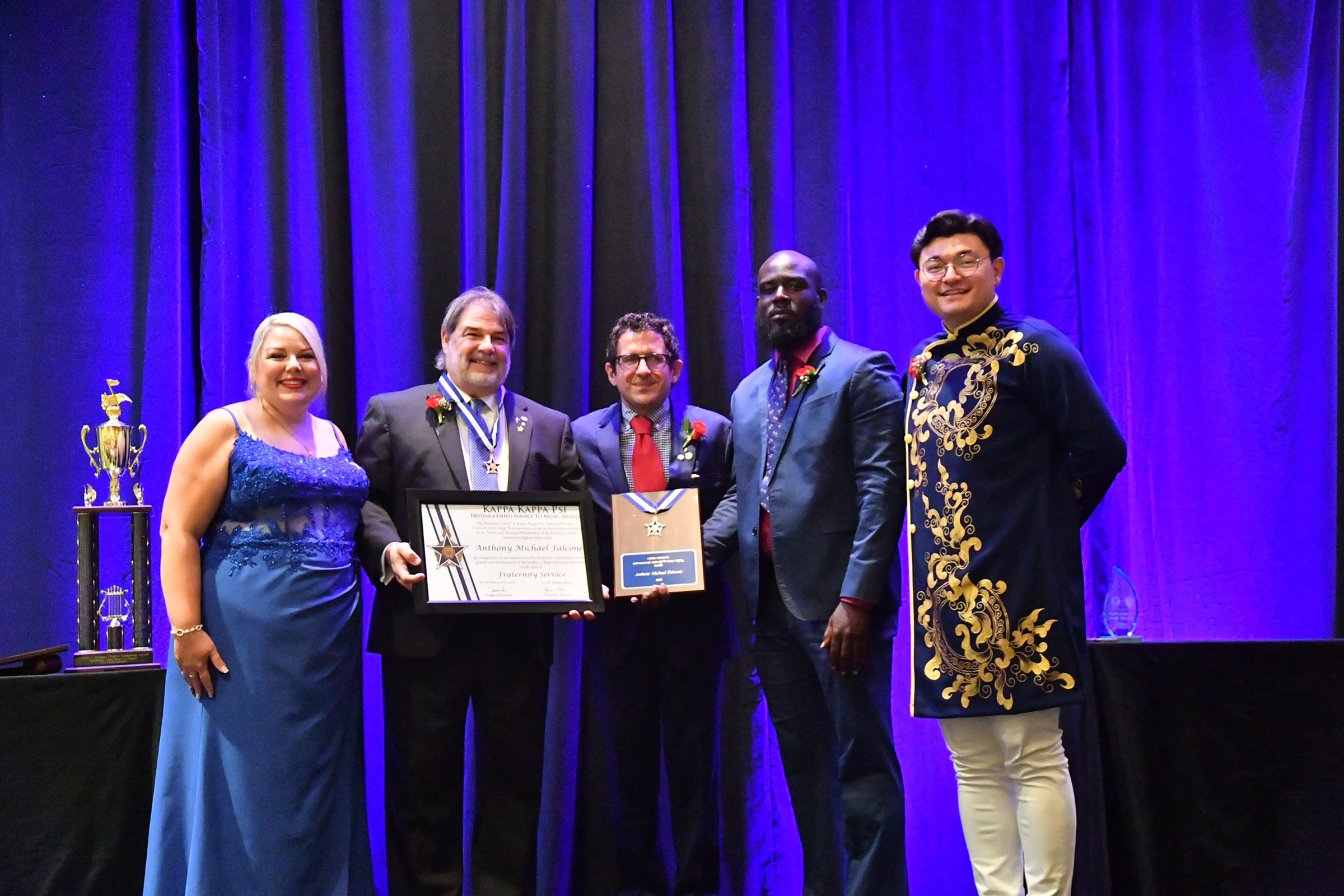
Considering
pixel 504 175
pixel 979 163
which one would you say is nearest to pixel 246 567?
pixel 504 175

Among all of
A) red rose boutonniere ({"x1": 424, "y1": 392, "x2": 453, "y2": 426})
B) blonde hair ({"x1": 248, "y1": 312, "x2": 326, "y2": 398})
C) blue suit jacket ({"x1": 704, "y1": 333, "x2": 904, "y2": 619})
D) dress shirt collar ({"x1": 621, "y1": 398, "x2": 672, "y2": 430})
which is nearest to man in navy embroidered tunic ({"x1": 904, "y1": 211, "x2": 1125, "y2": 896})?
blue suit jacket ({"x1": 704, "y1": 333, "x2": 904, "y2": 619})

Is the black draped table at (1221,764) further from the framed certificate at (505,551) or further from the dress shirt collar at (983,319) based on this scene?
the framed certificate at (505,551)

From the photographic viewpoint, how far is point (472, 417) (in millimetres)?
2811

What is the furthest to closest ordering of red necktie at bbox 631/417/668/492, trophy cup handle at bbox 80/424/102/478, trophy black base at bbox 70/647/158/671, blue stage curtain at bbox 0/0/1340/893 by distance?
blue stage curtain at bbox 0/0/1340/893 < red necktie at bbox 631/417/668/492 < trophy cup handle at bbox 80/424/102/478 < trophy black base at bbox 70/647/158/671

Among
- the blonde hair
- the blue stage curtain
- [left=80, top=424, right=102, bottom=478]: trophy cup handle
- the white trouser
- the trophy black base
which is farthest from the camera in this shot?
the blue stage curtain

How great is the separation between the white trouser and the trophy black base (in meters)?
2.24

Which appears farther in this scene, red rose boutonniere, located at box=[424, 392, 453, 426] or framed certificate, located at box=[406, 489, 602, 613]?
red rose boutonniere, located at box=[424, 392, 453, 426]

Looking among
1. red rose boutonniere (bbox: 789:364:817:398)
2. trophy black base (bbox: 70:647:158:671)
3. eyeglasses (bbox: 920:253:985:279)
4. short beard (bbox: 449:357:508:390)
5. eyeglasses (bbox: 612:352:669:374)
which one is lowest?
trophy black base (bbox: 70:647:158:671)

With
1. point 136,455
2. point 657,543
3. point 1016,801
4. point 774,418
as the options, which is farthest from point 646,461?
point 136,455

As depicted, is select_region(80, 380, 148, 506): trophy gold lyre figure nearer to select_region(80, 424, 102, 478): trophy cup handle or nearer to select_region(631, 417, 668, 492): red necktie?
select_region(80, 424, 102, 478): trophy cup handle

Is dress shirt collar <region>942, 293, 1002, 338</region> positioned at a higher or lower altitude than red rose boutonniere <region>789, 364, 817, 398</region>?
higher

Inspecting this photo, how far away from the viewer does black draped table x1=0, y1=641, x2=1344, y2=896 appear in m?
2.62

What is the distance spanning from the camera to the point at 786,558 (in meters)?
2.59

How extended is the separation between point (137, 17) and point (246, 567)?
88.8 inches
